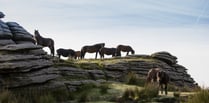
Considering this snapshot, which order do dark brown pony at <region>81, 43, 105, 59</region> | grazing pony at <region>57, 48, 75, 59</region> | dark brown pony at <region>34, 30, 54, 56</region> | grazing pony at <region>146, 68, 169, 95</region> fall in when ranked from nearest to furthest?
1. grazing pony at <region>146, 68, 169, 95</region>
2. dark brown pony at <region>34, 30, 54, 56</region>
3. grazing pony at <region>57, 48, 75, 59</region>
4. dark brown pony at <region>81, 43, 105, 59</region>

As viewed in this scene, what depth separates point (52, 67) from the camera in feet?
83.1

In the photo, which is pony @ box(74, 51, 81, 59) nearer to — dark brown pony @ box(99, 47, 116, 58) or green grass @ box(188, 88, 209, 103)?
dark brown pony @ box(99, 47, 116, 58)

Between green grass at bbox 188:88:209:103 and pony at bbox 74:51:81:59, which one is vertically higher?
pony at bbox 74:51:81:59

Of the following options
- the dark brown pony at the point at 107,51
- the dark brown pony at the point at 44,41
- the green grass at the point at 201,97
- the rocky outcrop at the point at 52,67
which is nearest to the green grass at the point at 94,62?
the rocky outcrop at the point at 52,67

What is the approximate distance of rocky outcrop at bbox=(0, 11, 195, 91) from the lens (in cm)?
2245

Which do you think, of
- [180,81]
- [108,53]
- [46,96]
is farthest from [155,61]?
[46,96]

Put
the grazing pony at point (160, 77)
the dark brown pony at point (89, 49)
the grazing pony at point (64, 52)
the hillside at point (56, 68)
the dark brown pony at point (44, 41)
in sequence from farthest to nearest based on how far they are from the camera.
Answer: the dark brown pony at point (89, 49)
the grazing pony at point (64, 52)
the dark brown pony at point (44, 41)
the grazing pony at point (160, 77)
the hillside at point (56, 68)

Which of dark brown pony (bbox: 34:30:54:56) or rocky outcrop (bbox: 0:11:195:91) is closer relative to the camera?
rocky outcrop (bbox: 0:11:195:91)

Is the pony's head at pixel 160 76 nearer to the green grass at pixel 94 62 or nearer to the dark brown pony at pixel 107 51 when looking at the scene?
the green grass at pixel 94 62

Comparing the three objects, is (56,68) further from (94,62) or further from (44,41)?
(44,41)

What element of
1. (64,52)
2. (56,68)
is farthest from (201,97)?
(64,52)

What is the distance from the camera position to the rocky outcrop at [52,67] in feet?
73.7

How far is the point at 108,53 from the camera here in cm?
3834

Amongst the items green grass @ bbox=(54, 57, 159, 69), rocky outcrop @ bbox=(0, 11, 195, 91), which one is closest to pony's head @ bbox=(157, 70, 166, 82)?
rocky outcrop @ bbox=(0, 11, 195, 91)
